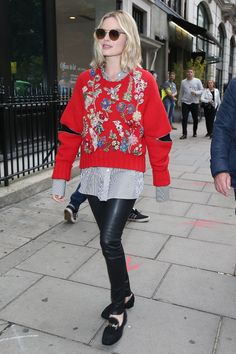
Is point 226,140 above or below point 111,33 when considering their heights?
below

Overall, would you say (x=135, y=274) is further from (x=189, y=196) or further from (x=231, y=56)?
(x=231, y=56)

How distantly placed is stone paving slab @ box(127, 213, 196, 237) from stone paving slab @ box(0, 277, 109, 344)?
1.49 meters

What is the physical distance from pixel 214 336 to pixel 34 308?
49.0 inches

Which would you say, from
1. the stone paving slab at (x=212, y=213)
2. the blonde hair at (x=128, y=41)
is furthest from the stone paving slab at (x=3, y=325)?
the stone paving slab at (x=212, y=213)

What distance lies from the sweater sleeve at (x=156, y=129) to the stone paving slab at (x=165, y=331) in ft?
3.14

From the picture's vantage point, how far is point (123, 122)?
8.28ft

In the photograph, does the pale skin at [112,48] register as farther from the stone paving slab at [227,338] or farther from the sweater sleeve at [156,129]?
the stone paving slab at [227,338]

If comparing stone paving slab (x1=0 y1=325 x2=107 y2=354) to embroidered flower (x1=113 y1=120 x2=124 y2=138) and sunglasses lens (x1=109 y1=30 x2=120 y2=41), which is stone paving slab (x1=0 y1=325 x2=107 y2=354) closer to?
embroidered flower (x1=113 y1=120 x2=124 y2=138)

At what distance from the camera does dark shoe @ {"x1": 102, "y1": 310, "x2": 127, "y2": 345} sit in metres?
2.54

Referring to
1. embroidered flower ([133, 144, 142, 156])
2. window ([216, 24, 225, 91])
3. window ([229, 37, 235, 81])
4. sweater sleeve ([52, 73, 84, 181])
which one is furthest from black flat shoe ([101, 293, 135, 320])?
window ([229, 37, 235, 81])

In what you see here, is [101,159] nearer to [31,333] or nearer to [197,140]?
[31,333]

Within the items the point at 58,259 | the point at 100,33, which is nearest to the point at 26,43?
the point at 58,259

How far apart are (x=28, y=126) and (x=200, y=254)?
3.39 meters

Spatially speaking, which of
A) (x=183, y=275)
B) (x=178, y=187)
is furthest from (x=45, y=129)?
(x=183, y=275)
